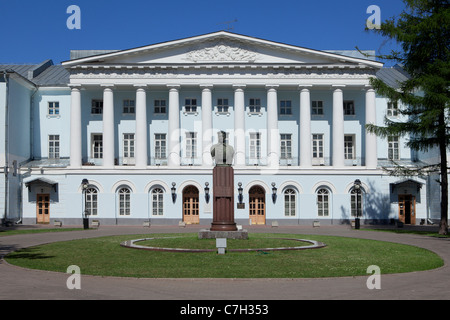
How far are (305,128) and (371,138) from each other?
5.81 meters

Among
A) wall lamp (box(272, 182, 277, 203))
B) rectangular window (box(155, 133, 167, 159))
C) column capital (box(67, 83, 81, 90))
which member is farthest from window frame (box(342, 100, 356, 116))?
column capital (box(67, 83, 81, 90))

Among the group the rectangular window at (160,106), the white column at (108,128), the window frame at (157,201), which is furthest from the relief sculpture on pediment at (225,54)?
the window frame at (157,201)

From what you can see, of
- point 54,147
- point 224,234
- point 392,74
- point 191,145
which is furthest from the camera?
point 392,74

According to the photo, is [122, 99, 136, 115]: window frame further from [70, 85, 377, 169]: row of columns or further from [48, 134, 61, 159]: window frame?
[48, 134, 61, 159]: window frame

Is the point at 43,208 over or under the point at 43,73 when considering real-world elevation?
under

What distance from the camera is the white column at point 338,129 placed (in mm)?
47594

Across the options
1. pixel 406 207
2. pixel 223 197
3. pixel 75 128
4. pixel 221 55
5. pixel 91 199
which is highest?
pixel 221 55

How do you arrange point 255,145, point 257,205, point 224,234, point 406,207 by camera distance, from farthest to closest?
point 255,145 < point 406,207 < point 257,205 < point 224,234

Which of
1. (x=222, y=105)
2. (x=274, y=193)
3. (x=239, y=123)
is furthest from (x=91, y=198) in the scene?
(x=274, y=193)

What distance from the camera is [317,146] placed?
49.7 meters

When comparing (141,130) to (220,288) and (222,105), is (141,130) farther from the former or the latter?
(220,288)

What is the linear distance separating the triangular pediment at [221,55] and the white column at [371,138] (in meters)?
2.89

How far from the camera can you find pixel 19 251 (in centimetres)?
2178
